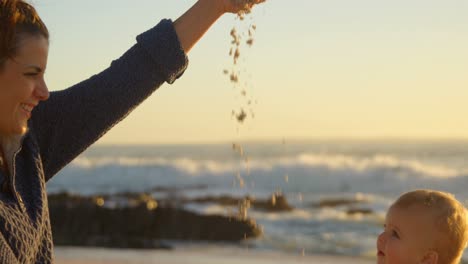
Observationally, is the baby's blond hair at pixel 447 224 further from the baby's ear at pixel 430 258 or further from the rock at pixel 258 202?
the rock at pixel 258 202

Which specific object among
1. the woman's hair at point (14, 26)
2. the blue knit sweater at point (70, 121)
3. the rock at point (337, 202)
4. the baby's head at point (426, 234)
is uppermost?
the woman's hair at point (14, 26)

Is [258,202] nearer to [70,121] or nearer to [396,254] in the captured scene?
[396,254]

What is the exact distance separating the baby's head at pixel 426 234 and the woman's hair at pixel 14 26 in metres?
1.65

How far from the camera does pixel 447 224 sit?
145 inches

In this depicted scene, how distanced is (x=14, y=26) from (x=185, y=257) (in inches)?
260

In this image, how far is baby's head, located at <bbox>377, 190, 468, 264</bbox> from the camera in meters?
3.65

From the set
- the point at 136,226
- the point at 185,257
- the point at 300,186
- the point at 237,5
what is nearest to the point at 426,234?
the point at 237,5

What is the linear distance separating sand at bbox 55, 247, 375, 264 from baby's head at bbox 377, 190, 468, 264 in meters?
5.03

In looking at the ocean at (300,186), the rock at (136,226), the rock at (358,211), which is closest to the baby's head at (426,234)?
the ocean at (300,186)

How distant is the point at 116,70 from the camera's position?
309 centimetres

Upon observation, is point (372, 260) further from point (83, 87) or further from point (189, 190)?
point (189, 190)

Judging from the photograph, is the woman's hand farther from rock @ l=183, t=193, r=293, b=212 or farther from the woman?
rock @ l=183, t=193, r=293, b=212

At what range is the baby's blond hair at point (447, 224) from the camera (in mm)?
3654

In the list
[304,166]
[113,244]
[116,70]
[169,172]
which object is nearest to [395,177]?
[304,166]
